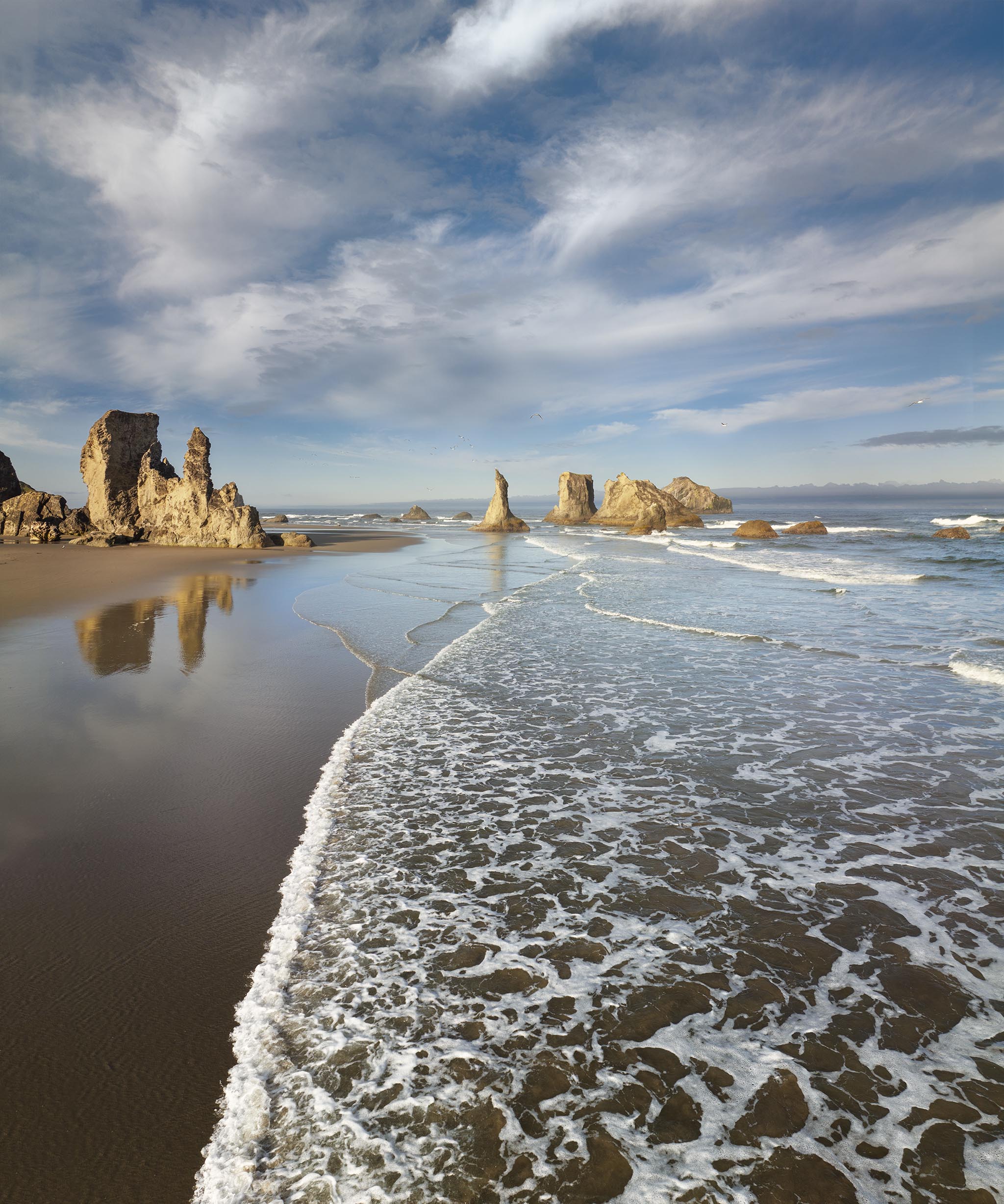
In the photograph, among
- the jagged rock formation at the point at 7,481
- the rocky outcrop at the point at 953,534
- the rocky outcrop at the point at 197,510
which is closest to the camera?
the rocky outcrop at the point at 953,534

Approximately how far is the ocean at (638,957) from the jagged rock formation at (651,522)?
5865 cm

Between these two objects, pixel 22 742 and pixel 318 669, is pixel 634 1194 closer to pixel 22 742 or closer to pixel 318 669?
pixel 22 742

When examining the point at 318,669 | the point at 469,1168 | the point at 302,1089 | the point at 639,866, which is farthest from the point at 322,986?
the point at 318,669

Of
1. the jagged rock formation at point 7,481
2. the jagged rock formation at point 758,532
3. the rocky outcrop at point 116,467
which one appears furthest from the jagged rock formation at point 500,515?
the jagged rock formation at point 7,481

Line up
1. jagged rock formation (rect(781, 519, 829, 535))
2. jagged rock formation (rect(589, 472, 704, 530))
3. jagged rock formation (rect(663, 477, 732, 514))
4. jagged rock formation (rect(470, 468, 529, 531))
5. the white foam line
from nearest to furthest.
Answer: the white foam line
jagged rock formation (rect(781, 519, 829, 535))
jagged rock formation (rect(470, 468, 529, 531))
jagged rock formation (rect(589, 472, 704, 530))
jagged rock formation (rect(663, 477, 732, 514))

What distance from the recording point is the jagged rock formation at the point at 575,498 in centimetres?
9612

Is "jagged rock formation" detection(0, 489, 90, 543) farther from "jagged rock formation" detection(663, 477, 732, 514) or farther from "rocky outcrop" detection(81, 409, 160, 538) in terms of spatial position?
"jagged rock formation" detection(663, 477, 732, 514)

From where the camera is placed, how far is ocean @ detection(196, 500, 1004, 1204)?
100.0 inches

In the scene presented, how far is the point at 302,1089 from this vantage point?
9.32 ft

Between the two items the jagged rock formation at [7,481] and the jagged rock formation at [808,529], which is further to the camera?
the jagged rock formation at [7,481]

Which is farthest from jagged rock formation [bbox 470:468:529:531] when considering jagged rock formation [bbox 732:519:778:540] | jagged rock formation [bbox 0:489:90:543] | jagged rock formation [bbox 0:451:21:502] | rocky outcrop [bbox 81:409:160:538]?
jagged rock formation [bbox 0:451:21:502]

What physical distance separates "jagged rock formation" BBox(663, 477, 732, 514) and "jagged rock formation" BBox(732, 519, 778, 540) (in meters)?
68.2

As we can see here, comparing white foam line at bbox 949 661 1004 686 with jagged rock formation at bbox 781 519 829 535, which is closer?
white foam line at bbox 949 661 1004 686

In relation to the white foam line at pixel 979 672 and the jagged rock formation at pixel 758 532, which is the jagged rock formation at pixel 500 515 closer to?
the jagged rock formation at pixel 758 532
